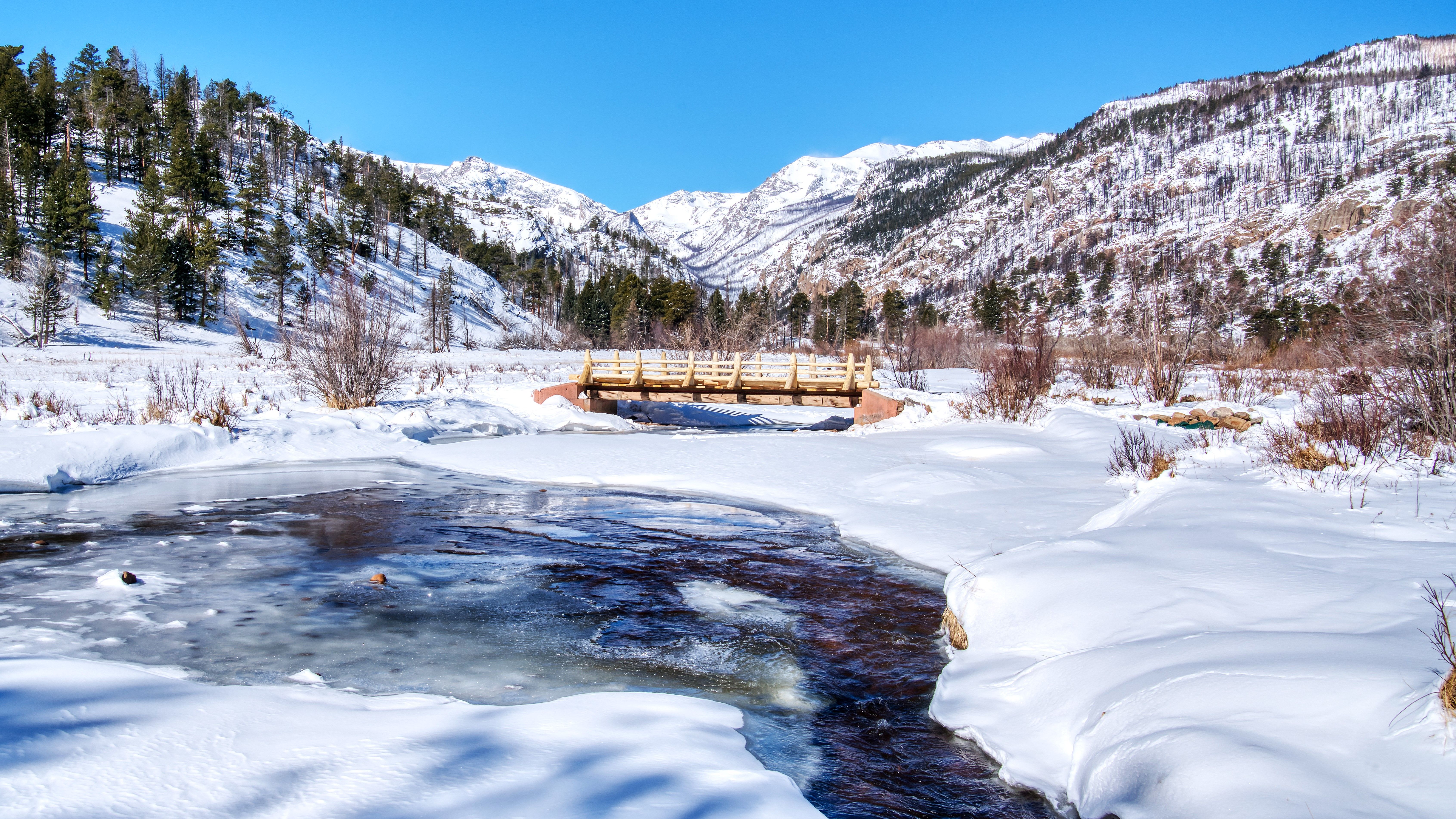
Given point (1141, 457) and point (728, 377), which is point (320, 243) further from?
point (1141, 457)

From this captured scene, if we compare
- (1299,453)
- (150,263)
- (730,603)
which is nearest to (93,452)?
(730,603)

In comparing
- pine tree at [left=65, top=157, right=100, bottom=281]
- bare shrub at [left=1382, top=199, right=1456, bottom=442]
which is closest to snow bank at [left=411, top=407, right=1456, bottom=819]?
bare shrub at [left=1382, top=199, right=1456, bottom=442]

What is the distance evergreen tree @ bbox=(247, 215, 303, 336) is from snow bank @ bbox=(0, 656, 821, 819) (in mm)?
65400

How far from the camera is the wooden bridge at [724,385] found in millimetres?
23125

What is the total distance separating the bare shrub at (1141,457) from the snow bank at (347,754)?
6937mm

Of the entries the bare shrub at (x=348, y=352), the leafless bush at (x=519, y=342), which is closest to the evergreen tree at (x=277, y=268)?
the leafless bush at (x=519, y=342)

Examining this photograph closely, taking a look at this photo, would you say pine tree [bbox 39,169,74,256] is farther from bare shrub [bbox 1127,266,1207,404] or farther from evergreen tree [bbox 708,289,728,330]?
bare shrub [bbox 1127,266,1207,404]

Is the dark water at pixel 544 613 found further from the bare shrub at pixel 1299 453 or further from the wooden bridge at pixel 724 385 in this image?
the wooden bridge at pixel 724 385

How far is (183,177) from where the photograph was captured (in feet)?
225

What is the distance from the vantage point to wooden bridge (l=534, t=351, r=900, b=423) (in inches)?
910

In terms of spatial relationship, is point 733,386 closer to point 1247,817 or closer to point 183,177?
point 1247,817

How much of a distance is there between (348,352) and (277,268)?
56.2 metres

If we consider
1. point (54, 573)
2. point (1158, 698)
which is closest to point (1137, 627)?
point (1158, 698)

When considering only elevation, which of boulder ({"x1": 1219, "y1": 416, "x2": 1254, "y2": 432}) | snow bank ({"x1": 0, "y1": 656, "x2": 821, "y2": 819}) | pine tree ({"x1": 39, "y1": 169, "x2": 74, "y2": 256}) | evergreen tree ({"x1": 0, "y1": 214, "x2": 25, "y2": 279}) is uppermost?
pine tree ({"x1": 39, "y1": 169, "x2": 74, "y2": 256})
